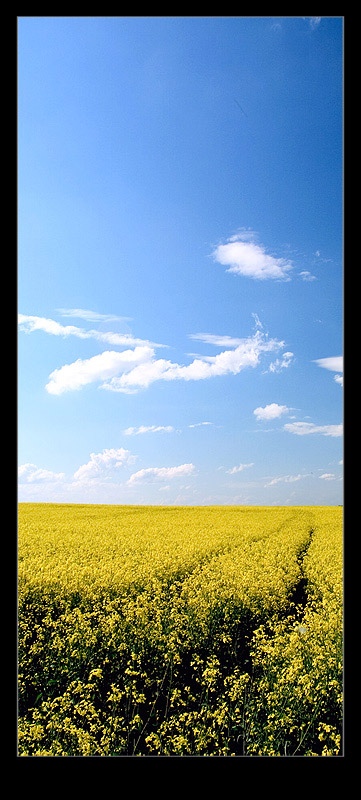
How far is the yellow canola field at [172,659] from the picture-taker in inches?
120

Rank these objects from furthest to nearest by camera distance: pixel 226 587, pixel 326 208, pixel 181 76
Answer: pixel 326 208 → pixel 226 587 → pixel 181 76

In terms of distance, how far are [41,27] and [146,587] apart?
4475 mm

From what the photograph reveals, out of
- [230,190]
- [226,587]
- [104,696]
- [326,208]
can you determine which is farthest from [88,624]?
[326,208]

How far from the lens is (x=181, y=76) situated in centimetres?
355

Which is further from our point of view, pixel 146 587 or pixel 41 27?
pixel 146 587

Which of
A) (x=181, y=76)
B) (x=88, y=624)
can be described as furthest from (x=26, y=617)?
(x=181, y=76)

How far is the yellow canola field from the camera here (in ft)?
10.0

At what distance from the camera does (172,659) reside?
11.7 feet
